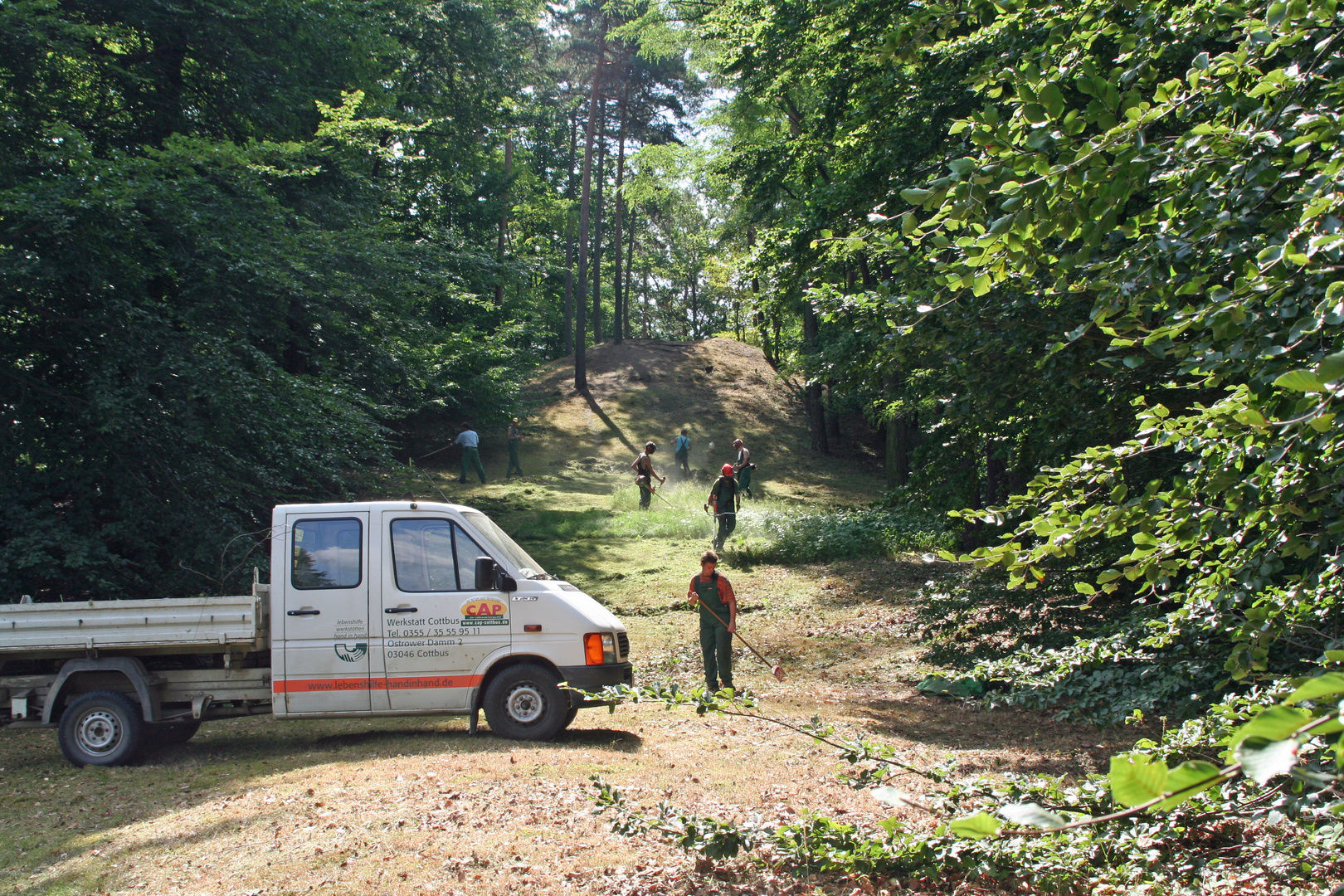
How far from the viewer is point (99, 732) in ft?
25.9

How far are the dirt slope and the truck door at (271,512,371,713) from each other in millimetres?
20594

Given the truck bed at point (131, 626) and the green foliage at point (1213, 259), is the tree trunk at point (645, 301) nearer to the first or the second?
the truck bed at point (131, 626)

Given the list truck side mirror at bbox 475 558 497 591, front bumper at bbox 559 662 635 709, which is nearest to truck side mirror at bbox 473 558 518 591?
truck side mirror at bbox 475 558 497 591

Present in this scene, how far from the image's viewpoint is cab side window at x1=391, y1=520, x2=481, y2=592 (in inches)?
322

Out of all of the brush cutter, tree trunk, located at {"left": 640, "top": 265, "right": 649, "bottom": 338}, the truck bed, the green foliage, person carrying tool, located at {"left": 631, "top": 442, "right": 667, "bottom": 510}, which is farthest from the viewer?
tree trunk, located at {"left": 640, "top": 265, "right": 649, "bottom": 338}

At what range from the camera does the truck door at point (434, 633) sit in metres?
8.02

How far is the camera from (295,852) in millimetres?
5258

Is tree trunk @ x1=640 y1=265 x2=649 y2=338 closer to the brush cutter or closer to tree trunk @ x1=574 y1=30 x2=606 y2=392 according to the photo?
tree trunk @ x1=574 y1=30 x2=606 y2=392

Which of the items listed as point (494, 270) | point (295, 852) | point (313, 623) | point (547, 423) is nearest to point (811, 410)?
point (547, 423)

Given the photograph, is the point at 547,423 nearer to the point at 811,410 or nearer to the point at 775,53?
the point at 811,410

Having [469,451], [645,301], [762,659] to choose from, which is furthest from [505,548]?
[645,301]

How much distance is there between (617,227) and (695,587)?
40.3 m

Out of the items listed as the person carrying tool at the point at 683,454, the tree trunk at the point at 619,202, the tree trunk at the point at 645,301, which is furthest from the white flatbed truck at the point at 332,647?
the tree trunk at the point at 645,301

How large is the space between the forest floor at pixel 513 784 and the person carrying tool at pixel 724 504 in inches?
153
